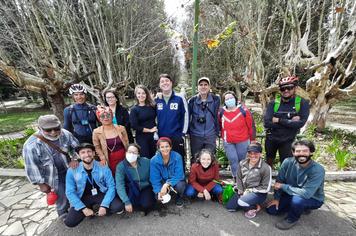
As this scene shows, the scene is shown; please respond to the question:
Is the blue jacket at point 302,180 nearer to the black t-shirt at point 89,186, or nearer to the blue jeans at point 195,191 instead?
the blue jeans at point 195,191

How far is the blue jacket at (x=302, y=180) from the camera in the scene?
2.91m

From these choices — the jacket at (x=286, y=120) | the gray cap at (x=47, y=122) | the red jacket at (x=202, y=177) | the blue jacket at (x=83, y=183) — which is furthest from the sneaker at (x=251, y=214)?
the gray cap at (x=47, y=122)

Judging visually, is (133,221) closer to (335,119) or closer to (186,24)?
(186,24)

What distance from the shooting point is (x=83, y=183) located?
126 inches

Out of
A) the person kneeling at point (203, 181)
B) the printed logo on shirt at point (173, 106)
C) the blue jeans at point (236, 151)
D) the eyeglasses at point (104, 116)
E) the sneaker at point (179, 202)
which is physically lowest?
the sneaker at point (179, 202)

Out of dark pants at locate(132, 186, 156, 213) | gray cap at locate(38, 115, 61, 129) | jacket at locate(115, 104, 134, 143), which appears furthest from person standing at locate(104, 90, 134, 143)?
dark pants at locate(132, 186, 156, 213)

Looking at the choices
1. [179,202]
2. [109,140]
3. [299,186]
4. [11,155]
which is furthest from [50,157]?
[11,155]

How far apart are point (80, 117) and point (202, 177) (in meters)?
2.17

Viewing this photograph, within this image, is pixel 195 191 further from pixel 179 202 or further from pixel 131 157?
pixel 131 157

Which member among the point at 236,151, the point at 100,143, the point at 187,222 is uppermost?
the point at 100,143

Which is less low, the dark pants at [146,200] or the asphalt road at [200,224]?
the dark pants at [146,200]

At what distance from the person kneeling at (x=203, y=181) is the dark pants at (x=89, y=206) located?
3.46 ft

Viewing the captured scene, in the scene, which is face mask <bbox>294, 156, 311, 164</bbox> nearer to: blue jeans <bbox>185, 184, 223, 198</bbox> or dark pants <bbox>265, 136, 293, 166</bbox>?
dark pants <bbox>265, 136, 293, 166</bbox>

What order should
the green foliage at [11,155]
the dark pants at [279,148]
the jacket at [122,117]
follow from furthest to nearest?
1. the green foliage at [11,155]
2. the jacket at [122,117]
3. the dark pants at [279,148]
